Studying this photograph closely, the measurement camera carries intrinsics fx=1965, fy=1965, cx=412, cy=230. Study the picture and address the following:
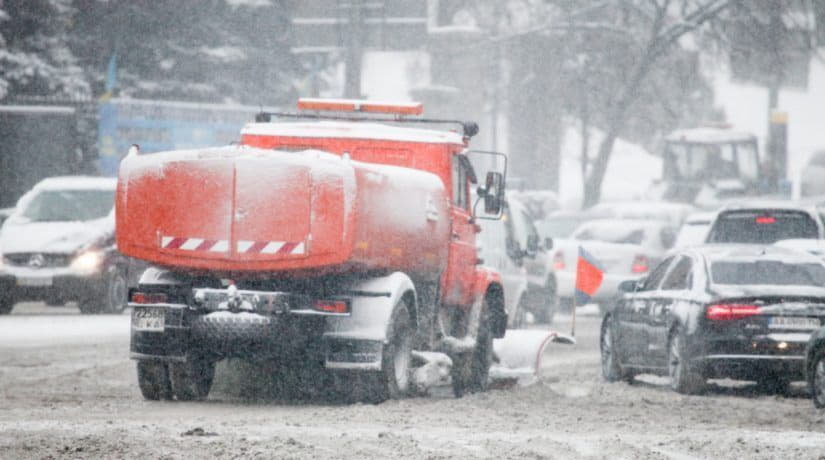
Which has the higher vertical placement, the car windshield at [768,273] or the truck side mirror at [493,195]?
the truck side mirror at [493,195]

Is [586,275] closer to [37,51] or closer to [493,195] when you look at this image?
[493,195]

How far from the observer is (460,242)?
16.0 meters

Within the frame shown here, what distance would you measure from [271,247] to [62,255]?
12.3 metres

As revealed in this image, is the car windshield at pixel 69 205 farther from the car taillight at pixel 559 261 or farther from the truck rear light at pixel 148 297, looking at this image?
the truck rear light at pixel 148 297

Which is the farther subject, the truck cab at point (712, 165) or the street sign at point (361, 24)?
the truck cab at point (712, 165)

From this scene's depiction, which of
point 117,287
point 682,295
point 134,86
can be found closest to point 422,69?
point 134,86

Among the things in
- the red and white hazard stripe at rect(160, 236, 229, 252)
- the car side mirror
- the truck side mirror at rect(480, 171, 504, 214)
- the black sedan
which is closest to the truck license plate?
the car side mirror

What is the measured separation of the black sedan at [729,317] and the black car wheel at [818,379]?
45.4 inches

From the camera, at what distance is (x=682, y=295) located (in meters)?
16.9

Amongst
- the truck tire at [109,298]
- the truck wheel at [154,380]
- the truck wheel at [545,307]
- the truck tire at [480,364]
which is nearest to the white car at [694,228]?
the truck wheel at [545,307]

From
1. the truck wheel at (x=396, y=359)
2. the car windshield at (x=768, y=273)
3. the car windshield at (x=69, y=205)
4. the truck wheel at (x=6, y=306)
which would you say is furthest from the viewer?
the car windshield at (x=69, y=205)

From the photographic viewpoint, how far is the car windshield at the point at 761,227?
23531 mm

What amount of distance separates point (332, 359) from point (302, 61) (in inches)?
1677

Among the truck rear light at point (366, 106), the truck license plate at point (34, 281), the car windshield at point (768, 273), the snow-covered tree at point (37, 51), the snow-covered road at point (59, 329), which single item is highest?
the snow-covered tree at point (37, 51)
